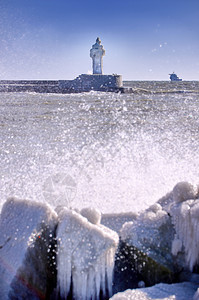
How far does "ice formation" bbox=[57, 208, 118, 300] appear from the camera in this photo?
1562 millimetres

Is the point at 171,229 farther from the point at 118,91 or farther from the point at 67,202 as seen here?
the point at 118,91

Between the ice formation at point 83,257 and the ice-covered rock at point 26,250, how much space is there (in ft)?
0.21

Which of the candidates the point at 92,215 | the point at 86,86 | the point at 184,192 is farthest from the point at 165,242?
the point at 86,86

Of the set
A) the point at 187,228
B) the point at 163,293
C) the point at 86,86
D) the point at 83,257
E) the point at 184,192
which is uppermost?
the point at 86,86

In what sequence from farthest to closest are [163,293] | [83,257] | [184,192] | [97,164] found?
[97,164] → [184,192] → [83,257] → [163,293]

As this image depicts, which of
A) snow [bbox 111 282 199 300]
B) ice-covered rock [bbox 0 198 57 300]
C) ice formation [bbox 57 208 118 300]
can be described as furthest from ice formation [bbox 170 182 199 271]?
ice-covered rock [bbox 0 198 57 300]

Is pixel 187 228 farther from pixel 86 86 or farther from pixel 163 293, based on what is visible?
pixel 86 86

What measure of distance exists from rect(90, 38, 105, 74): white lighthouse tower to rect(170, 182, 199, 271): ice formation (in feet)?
79.8

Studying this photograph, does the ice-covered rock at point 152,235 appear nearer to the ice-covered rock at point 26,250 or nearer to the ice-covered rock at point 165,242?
the ice-covered rock at point 165,242

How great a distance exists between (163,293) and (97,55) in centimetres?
2534

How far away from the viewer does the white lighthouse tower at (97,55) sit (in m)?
24.7

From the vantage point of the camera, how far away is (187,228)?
1673mm

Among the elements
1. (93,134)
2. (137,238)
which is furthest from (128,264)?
(93,134)

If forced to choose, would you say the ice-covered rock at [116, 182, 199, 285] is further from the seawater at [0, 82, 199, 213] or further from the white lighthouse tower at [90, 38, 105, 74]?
the white lighthouse tower at [90, 38, 105, 74]
